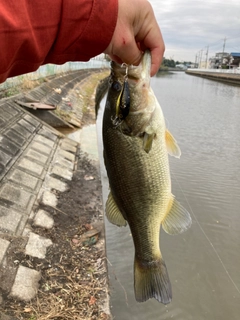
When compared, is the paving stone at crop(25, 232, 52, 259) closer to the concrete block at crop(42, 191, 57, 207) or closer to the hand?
the concrete block at crop(42, 191, 57, 207)

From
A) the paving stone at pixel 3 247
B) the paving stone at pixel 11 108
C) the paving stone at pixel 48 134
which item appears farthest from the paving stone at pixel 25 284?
the paving stone at pixel 11 108

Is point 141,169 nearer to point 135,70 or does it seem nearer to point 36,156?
point 135,70

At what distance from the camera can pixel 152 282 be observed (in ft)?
7.64

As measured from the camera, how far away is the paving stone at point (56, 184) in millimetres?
5752

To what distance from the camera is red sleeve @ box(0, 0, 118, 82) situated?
120 cm

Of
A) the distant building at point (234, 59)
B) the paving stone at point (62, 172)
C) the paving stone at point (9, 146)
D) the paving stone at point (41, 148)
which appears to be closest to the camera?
the paving stone at point (9, 146)

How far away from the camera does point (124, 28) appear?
5.02 ft

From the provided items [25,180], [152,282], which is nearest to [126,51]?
[152,282]

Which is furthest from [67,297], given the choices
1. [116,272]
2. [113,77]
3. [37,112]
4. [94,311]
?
[37,112]

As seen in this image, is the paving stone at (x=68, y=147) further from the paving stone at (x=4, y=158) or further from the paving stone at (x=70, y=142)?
the paving stone at (x=4, y=158)

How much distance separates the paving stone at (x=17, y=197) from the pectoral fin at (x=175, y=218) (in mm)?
2805

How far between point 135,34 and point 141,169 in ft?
2.75

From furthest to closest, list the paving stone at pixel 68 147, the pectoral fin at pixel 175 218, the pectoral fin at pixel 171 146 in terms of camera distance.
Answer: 1. the paving stone at pixel 68 147
2. the pectoral fin at pixel 175 218
3. the pectoral fin at pixel 171 146

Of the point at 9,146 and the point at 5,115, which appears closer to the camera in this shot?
the point at 9,146
